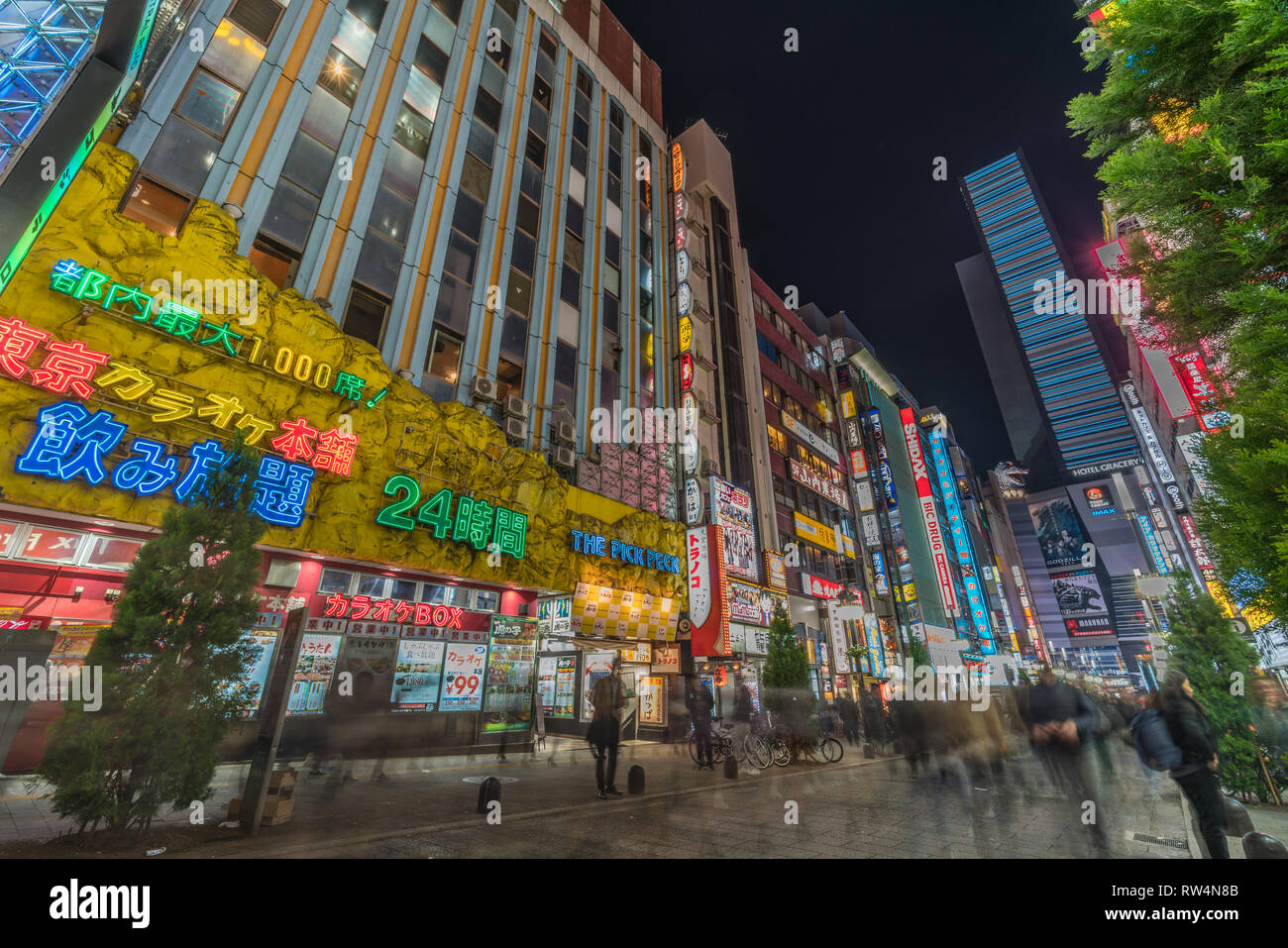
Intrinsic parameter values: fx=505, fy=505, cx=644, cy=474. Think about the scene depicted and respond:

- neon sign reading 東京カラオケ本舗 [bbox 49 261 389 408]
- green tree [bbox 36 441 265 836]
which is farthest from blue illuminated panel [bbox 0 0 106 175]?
neon sign reading 東京カラオケ本舗 [bbox 49 261 389 408]

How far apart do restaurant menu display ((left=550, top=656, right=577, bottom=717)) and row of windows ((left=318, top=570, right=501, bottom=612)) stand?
765 centimetres

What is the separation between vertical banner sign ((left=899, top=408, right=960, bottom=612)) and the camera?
2021 inches

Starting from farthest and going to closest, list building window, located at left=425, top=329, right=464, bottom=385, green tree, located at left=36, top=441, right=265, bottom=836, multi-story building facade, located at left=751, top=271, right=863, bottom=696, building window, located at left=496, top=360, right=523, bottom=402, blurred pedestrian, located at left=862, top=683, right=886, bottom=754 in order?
multi-story building facade, located at left=751, top=271, right=863, bottom=696 < blurred pedestrian, located at left=862, top=683, right=886, bottom=754 < building window, located at left=496, top=360, right=523, bottom=402 < building window, located at left=425, top=329, right=464, bottom=385 < green tree, located at left=36, top=441, right=265, bottom=836

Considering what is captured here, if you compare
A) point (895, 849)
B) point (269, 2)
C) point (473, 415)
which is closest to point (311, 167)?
point (269, 2)

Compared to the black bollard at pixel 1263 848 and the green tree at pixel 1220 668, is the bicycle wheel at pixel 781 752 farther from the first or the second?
the black bollard at pixel 1263 848

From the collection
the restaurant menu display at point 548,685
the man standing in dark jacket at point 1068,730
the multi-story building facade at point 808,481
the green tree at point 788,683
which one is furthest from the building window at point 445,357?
the multi-story building facade at point 808,481

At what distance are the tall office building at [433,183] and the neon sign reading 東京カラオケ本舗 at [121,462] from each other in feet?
15.8

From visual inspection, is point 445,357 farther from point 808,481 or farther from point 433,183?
point 808,481

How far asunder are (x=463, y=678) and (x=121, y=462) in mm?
8936

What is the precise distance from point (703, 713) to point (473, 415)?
10.5 meters

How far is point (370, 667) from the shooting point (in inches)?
496

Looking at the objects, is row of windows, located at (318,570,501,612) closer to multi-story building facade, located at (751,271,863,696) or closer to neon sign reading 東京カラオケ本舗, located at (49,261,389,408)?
neon sign reading 東京カラオケ本舗, located at (49,261,389,408)

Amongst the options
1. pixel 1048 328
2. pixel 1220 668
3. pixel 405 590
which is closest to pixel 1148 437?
pixel 1220 668
